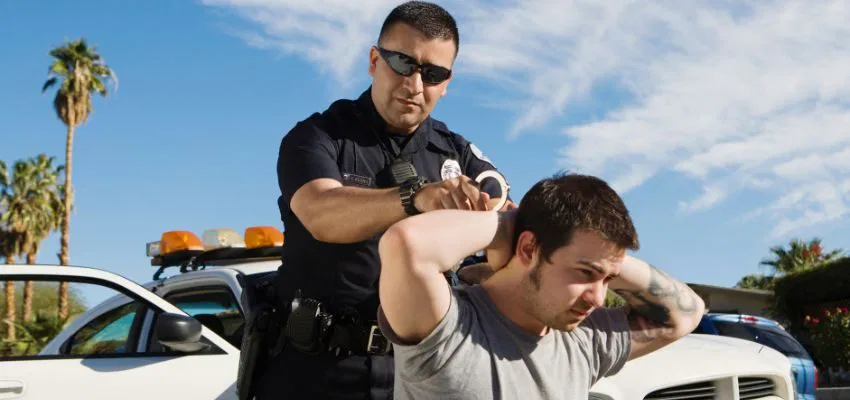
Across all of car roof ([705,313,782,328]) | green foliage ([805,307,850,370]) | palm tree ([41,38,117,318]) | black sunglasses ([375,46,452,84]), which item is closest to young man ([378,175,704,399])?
black sunglasses ([375,46,452,84])

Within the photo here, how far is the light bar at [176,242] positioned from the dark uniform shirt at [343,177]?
3329 mm

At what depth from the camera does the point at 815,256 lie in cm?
4884

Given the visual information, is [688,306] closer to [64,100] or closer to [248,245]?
[248,245]

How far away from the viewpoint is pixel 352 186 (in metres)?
2.96

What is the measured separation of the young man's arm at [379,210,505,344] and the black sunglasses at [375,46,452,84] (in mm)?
779

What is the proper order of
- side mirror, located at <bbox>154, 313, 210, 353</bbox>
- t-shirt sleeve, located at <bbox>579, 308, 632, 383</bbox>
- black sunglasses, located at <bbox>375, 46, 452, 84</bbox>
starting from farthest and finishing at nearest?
side mirror, located at <bbox>154, 313, 210, 353</bbox>
black sunglasses, located at <bbox>375, 46, 452, 84</bbox>
t-shirt sleeve, located at <bbox>579, 308, 632, 383</bbox>

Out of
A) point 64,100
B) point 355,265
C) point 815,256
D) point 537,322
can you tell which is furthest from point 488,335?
point 815,256

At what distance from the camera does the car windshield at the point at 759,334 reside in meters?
9.49

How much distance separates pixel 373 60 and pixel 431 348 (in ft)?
3.78

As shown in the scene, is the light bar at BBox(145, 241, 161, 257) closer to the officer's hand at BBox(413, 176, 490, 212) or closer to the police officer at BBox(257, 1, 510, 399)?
the police officer at BBox(257, 1, 510, 399)

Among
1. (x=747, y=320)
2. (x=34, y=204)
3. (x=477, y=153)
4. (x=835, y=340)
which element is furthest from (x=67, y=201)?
(x=477, y=153)

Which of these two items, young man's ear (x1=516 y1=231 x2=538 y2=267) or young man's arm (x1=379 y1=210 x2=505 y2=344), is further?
young man's ear (x1=516 y1=231 x2=538 y2=267)

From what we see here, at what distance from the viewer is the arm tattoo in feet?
9.04

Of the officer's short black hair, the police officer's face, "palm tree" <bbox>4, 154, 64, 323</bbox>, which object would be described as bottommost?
the police officer's face
